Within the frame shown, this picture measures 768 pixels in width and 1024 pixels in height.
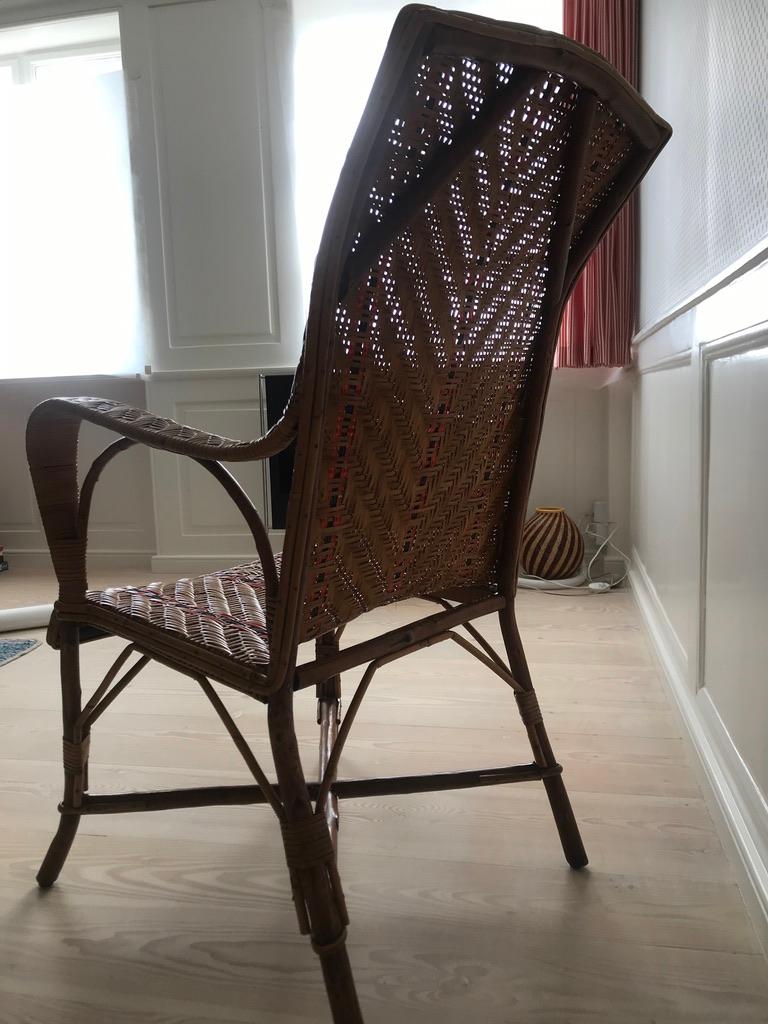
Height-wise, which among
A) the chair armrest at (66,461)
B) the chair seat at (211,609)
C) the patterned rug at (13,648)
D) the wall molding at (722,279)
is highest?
the wall molding at (722,279)

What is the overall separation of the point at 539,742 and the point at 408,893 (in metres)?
0.27

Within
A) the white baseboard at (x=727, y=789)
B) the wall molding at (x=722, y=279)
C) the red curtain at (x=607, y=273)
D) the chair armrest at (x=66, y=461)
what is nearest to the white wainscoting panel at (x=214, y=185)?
the red curtain at (x=607, y=273)

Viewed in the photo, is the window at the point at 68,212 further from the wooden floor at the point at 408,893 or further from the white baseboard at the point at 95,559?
the wooden floor at the point at 408,893

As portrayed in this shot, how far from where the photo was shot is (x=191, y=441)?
75cm

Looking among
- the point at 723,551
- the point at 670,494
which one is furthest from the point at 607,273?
the point at 723,551

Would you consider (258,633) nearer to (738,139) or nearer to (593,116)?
(593,116)

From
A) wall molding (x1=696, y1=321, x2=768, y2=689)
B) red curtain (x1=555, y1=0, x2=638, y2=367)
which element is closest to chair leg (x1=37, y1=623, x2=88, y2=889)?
wall molding (x1=696, y1=321, x2=768, y2=689)

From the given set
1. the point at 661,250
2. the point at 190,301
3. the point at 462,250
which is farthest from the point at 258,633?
the point at 190,301

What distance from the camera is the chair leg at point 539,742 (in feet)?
3.47

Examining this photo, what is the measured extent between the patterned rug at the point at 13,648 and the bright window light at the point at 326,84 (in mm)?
1666

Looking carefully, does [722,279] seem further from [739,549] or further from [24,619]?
[24,619]

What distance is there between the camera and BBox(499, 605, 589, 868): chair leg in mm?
1057

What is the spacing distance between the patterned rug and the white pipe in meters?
0.12

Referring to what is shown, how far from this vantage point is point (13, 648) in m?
2.22
